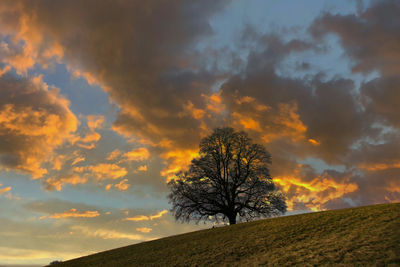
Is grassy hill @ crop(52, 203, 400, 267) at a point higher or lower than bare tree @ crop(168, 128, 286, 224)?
lower

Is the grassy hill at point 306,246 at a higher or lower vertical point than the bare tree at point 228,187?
lower

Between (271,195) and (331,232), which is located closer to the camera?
(331,232)

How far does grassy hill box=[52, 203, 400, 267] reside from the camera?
13.1 metres

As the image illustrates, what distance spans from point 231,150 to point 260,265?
24.1m

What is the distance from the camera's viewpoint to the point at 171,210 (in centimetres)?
3647

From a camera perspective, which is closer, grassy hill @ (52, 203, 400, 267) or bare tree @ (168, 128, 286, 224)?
grassy hill @ (52, 203, 400, 267)

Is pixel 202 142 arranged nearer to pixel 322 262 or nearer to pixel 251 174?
pixel 251 174

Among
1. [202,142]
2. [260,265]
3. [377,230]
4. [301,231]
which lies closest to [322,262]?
[260,265]

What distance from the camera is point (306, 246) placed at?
15.8 m

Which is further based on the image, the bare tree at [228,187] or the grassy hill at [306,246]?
the bare tree at [228,187]

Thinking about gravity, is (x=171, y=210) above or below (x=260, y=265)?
above

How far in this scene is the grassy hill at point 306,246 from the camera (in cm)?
1307

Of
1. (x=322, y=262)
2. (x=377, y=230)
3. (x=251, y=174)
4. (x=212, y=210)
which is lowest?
(x=322, y=262)

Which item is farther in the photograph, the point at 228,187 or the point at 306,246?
the point at 228,187
